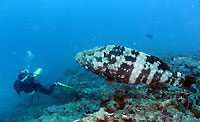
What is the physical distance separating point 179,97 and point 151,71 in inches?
28.0

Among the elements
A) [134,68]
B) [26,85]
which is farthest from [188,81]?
[26,85]

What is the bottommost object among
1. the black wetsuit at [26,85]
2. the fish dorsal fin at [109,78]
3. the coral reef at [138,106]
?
the coral reef at [138,106]

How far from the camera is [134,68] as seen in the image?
118 inches

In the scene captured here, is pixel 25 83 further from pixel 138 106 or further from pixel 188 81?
pixel 188 81

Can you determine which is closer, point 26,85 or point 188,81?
point 188,81

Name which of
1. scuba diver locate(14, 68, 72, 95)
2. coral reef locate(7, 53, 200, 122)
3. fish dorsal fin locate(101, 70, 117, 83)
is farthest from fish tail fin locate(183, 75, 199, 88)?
scuba diver locate(14, 68, 72, 95)

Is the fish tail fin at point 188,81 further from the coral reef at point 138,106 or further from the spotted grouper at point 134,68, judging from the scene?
the coral reef at point 138,106

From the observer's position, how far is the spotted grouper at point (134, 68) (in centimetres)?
294

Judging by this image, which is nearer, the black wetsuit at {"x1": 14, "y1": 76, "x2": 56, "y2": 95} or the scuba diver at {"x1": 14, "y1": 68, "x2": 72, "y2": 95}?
the scuba diver at {"x1": 14, "y1": 68, "x2": 72, "y2": 95}

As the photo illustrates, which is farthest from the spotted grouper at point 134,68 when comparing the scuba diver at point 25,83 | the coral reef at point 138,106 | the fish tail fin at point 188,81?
the scuba diver at point 25,83

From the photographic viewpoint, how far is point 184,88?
285cm

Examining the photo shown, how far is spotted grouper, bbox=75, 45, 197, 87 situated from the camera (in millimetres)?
2939

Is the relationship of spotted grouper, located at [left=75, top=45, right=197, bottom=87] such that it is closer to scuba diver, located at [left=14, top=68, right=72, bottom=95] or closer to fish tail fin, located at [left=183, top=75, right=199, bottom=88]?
fish tail fin, located at [left=183, top=75, right=199, bottom=88]

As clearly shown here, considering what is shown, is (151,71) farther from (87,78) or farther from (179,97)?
(87,78)
